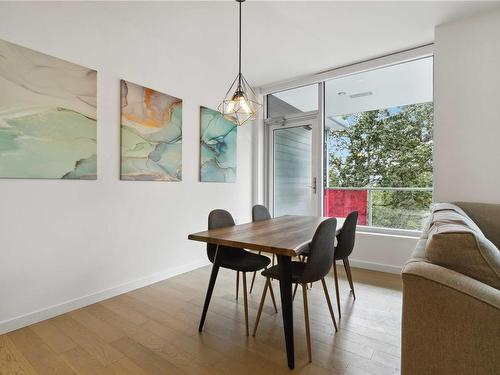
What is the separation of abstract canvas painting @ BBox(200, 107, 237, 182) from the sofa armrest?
2975mm

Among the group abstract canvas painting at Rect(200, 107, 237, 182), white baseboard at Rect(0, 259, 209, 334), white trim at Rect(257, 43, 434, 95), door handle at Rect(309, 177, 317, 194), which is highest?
white trim at Rect(257, 43, 434, 95)

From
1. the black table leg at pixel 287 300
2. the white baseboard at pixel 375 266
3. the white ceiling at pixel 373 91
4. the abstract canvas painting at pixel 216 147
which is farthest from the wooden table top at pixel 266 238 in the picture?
Answer: the white ceiling at pixel 373 91

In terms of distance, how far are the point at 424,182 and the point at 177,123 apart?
3137mm

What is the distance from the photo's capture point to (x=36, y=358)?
1.77m

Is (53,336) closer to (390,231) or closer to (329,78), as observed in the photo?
(390,231)

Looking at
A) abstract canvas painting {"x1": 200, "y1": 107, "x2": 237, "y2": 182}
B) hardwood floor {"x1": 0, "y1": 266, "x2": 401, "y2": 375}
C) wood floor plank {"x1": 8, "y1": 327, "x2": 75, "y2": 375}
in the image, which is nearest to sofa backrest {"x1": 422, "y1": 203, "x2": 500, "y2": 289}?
hardwood floor {"x1": 0, "y1": 266, "x2": 401, "y2": 375}

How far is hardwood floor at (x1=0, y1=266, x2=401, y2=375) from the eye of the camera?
5.54 ft

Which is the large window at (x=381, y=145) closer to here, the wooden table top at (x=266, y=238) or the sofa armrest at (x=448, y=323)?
the wooden table top at (x=266, y=238)

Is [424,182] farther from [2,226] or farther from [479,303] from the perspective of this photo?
[2,226]

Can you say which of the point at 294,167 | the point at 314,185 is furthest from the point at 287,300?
the point at 294,167

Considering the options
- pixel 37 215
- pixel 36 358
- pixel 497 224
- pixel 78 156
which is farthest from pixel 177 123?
pixel 497 224

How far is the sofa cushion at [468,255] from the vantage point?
1.07 meters

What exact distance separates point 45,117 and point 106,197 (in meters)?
0.84

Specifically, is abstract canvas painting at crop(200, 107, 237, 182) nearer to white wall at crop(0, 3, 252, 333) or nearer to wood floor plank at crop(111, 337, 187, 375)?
white wall at crop(0, 3, 252, 333)
